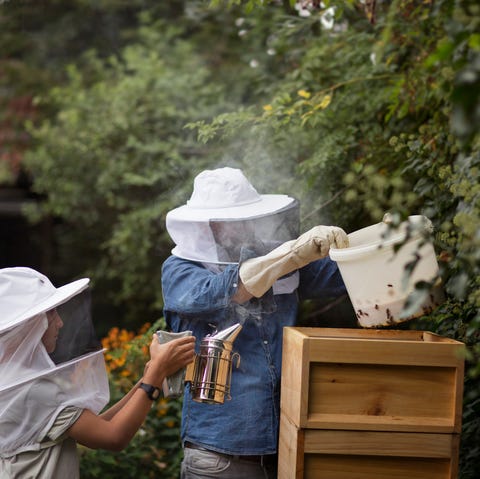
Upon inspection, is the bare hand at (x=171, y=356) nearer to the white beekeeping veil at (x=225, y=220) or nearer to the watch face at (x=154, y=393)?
the watch face at (x=154, y=393)

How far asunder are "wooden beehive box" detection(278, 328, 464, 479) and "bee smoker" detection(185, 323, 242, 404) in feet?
0.88

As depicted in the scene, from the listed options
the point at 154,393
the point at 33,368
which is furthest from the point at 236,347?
the point at 33,368

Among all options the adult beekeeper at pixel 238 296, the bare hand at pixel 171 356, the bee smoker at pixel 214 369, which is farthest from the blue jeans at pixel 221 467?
the bare hand at pixel 171 356

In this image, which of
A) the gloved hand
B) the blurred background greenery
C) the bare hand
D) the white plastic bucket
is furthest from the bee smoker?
the blurred background greenery

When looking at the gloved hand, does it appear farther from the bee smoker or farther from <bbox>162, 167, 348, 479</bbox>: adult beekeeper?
the bee smoker

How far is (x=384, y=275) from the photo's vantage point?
2191 millimetres

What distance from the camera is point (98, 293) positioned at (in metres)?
7.73

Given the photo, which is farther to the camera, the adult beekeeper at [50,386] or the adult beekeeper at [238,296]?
the adult beekeeper at [238,296]

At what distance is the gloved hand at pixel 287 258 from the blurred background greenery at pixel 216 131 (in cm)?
22

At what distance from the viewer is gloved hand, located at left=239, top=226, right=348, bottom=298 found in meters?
2.29

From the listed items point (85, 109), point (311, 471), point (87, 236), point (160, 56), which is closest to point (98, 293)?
point (87, 236)

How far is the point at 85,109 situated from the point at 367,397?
5.16m

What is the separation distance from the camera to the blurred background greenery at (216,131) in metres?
2.57

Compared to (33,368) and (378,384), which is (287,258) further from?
(33,368)
